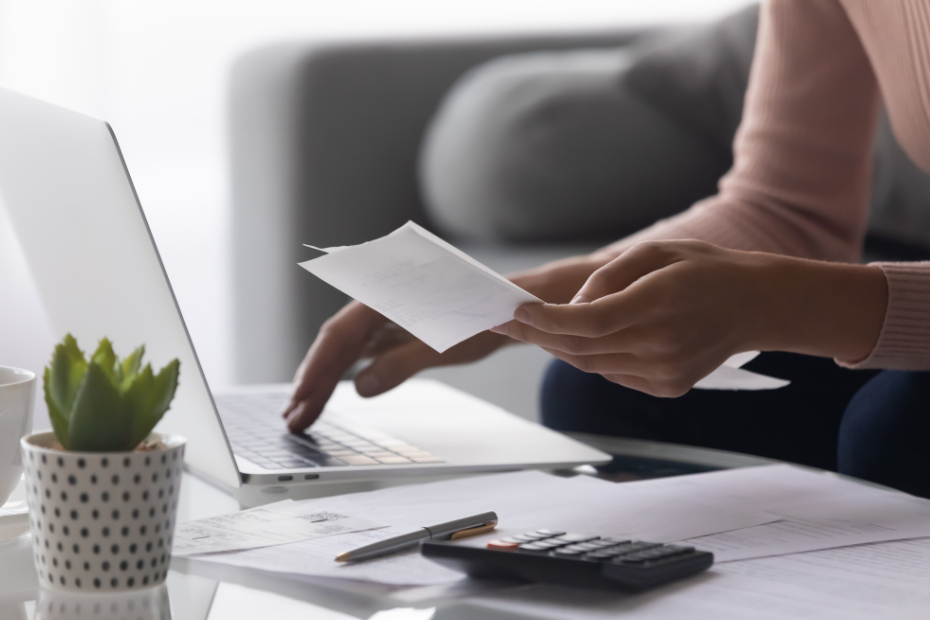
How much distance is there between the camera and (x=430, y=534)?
506 mm

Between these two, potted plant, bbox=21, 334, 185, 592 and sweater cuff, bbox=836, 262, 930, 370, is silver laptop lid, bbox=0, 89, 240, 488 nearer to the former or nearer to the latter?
potted plant, bbox=21, 334, 185, 592

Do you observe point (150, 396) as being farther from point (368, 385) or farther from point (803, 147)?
point (803, 147)

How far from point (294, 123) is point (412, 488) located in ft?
4.89

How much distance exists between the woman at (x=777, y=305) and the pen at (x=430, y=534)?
112 mm

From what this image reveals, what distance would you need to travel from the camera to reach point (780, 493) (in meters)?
0.63

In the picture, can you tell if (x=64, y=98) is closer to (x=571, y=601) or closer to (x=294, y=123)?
(x=294, y=123)

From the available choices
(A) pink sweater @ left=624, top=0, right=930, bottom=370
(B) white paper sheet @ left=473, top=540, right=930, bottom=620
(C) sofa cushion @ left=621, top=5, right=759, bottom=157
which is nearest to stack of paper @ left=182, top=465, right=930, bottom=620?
(B) white paper sheet @ left=473, top=540, right=930, bottom=620

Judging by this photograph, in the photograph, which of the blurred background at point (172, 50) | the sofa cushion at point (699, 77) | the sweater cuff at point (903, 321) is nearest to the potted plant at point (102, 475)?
the sweater cuff at point (903, 321)

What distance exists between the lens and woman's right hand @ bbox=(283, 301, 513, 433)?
0.79 m

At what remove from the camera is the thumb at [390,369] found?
81 cm

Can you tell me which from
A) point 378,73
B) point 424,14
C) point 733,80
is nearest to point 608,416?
point 733,80

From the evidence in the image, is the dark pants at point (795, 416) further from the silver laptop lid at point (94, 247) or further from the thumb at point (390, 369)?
the silver laptop lid at point (94, 247)

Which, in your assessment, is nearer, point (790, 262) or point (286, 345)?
point (790, 262)

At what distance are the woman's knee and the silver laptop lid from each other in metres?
0.46
